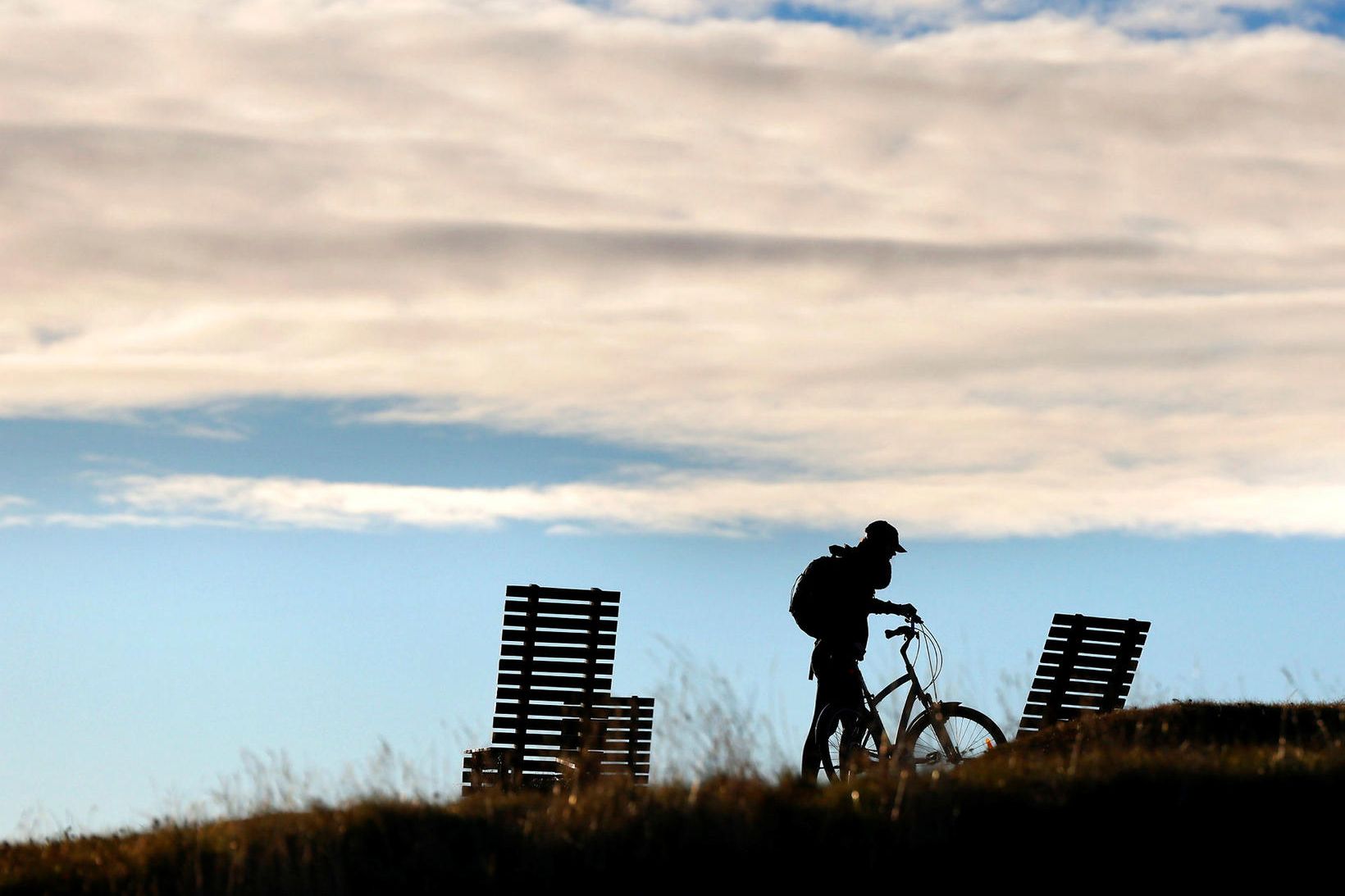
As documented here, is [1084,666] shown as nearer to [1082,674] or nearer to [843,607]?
[1082,674]

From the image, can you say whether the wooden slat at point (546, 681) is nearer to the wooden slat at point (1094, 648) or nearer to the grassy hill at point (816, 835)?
the wooden slat at point (1094, 648)

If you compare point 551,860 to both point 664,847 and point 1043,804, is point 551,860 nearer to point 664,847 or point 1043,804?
point 664,847

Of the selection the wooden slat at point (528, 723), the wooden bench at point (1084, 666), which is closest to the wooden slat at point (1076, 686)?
the wooden bench at point (1084, 666)

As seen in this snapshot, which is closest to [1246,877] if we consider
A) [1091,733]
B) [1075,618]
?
[1091,733]

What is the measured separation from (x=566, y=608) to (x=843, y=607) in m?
8.66

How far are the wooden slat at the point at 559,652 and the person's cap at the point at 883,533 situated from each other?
8.63 meters

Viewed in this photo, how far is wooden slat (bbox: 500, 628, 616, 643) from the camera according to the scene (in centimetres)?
2098

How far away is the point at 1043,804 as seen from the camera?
871 cm

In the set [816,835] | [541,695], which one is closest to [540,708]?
[541,695]

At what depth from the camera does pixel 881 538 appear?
13.2 meters

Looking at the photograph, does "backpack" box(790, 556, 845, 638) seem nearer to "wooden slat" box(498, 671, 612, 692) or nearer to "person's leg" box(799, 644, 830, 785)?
"person's leg" box(799, 644, 830, 785)

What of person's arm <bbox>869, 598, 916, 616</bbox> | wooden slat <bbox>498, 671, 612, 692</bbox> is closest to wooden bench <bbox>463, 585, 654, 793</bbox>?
wooden slat <bbox>498, 671, 612, 692</bbox>

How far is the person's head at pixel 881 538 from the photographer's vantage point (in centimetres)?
1319

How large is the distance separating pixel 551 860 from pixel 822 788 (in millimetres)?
1759
